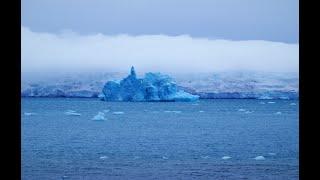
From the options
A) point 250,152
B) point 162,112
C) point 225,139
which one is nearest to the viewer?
point 250,152

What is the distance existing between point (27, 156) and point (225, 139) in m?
8.00

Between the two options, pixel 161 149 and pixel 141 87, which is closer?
pixel 161 149

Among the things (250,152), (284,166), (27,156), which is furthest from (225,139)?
(27,156)

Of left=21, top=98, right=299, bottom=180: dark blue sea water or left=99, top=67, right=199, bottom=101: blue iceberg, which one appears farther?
left=99, top=67, right=199, bottom=101: blue iceberg

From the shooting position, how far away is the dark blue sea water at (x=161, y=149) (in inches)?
394

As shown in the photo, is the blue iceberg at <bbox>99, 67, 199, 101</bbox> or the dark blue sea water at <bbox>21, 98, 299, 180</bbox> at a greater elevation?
the blue iceberg at <bbox>99, 67, 199, 101</bbox>

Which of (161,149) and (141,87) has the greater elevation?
(141,87)

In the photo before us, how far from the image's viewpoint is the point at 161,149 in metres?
14.6

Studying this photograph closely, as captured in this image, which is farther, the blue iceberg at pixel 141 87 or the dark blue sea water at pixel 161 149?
the blue iceberg at pixel 141 87

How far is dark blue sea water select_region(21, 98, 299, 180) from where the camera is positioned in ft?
32.9

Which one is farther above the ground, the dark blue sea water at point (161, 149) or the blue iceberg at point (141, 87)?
the blue iceberg at point (141, 87)
